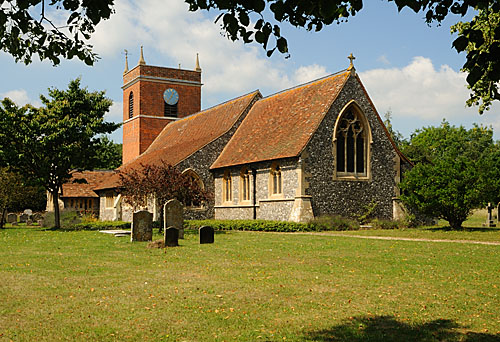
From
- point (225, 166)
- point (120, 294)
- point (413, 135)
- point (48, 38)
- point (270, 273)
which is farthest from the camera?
point (413, 135)

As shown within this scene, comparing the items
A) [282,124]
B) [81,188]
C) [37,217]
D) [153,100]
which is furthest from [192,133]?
[37,217]

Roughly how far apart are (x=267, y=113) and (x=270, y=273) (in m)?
22.9

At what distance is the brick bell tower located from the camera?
4625 cm

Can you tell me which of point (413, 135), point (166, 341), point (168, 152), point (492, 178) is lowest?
point (166, 341)

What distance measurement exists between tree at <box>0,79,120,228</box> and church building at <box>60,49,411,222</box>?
520cm

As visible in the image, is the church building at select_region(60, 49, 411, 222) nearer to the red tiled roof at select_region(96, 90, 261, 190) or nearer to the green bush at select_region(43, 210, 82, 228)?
the red tiled roof at select_region(96, 90, 261, 190)

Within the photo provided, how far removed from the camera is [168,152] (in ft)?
123

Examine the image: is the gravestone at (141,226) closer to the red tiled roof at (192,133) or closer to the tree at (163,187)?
the tree at (163,187)

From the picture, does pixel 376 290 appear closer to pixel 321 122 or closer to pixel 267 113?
pixel 321 122

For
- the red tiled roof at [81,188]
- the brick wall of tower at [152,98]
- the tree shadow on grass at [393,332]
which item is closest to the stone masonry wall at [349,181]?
the tree shadow on grass at [393,332]

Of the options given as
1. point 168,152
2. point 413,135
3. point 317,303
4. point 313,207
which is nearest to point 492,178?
point 313,207

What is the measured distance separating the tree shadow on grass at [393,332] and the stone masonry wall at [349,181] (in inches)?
793

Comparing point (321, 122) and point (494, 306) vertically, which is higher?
point (321, 122)

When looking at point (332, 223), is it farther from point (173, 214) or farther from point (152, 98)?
point (152, 98)
